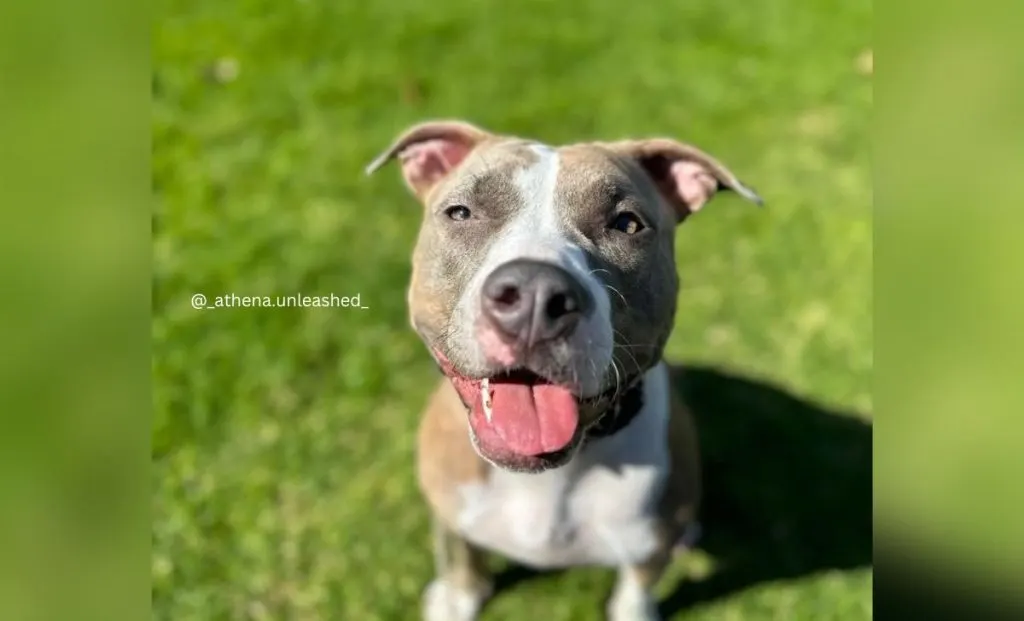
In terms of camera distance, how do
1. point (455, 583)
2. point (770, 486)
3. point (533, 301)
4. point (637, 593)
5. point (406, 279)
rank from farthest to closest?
point (406, 279), point (770, 486), point (455, 583), point (637, 593), point (533, 301)

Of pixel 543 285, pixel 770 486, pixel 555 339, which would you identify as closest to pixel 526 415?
pixel 555 339

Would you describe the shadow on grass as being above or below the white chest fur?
below

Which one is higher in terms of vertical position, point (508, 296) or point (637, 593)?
point (508, 296)

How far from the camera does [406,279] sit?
10.9 ft

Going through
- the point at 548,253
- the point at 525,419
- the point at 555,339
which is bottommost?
the point at 525,419

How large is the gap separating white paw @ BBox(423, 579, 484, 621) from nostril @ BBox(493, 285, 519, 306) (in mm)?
1416

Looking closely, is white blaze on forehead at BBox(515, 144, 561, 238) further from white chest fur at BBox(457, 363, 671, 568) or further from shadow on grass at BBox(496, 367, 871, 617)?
shadow on grass at BBox(496, 367, 871, 617)

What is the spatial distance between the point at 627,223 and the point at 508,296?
0.45m

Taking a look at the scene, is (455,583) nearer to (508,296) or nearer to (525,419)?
(525,419)

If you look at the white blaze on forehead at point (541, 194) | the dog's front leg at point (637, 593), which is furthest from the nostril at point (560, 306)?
the dog's front leg at point (637, 593)

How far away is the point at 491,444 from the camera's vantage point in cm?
179

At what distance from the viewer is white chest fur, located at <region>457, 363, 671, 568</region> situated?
2104 millimetres

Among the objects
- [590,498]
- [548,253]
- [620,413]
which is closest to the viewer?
[548,253]

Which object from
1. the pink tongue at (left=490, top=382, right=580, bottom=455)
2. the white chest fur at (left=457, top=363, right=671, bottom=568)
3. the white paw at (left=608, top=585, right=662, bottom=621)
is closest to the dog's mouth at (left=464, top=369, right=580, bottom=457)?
the pink tongue at (left=490, top=382, right=580, bottom=455)
